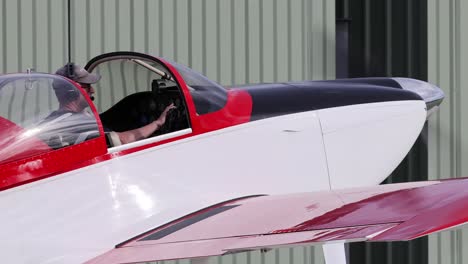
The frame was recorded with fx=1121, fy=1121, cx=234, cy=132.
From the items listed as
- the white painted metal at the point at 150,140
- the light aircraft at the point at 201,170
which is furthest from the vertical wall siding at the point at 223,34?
the white painted metal at the point at 150,140

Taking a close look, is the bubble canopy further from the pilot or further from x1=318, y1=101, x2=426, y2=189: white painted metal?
x1=318, y1=101, x2=426, y2=189: white painted metal

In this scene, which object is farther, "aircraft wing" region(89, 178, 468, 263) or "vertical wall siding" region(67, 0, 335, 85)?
"vertical wall siding" region(67, 0, 335, 85)

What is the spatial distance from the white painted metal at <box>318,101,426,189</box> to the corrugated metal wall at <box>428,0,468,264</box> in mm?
2908

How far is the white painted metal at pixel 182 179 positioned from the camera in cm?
591

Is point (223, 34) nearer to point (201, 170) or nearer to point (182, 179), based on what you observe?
point (201, 170)

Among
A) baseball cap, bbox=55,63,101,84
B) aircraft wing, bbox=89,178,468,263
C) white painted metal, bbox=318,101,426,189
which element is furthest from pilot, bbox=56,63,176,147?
white painted metal, bbox=318,101,426,189

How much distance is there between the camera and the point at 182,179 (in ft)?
22.1

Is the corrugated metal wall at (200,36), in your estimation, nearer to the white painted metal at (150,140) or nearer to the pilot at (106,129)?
the pilot at (106,129)

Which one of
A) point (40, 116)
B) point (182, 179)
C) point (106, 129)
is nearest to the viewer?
point (40, 116)

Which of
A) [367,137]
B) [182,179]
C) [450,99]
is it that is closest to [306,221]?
[182,179]

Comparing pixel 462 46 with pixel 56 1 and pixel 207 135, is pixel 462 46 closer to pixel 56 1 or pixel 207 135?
pixel 56 1

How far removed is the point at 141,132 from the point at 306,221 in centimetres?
122

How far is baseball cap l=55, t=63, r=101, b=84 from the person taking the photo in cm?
684

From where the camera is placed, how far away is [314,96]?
25.2 feet
